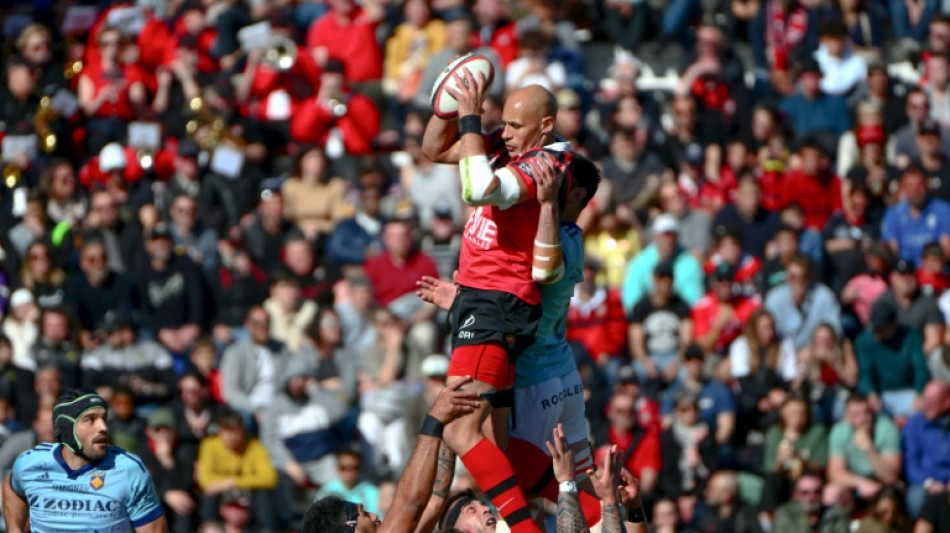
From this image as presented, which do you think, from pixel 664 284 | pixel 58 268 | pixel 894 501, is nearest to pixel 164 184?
pixel 58 268

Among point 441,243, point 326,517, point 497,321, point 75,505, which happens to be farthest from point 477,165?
point 441,243

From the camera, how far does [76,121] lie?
2097 cm

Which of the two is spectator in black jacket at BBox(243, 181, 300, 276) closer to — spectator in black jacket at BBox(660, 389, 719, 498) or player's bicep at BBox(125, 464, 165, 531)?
spectator in black jacket at BBox(660, 389, 719, 498)

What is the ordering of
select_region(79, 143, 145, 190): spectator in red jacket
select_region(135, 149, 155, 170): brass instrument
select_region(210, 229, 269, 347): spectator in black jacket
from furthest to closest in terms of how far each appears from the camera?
select_region(135, 149, 155, 170): brass instrument → select_region(79, 143, 145, 190): spectator in red jacket → select_region(210, 229, 269, 347): spectator in black jacket

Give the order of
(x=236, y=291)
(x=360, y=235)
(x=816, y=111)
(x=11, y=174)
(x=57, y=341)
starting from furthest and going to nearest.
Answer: (x=11, y=174) → (x=816, y=111) → (x=360, y=235) → (x=236, y=291) → (x=57, y=341)

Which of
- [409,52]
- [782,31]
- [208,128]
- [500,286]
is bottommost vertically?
[208,128]

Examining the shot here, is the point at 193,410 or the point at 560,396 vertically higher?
the point at 560,396

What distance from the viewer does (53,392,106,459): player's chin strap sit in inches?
417

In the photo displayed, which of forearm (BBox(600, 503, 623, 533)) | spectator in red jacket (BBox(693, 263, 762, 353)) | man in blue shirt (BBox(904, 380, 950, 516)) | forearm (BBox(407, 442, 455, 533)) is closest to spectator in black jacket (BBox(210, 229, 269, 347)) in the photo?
spectator in red jacket (BBox(693, 263, 762, 353))

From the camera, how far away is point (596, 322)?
17.3 m

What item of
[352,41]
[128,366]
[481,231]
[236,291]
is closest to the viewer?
[481,231]

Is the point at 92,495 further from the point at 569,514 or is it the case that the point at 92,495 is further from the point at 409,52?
the point at 409,52

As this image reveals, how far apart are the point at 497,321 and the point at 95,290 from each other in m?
9.25

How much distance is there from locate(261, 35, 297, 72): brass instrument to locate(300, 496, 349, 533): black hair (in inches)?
451
